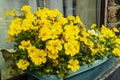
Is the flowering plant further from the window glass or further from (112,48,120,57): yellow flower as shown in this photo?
the window glass

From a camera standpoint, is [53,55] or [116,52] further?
[116,52]

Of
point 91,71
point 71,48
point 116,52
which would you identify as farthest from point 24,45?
point 116,52

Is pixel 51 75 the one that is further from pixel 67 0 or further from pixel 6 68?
pixel 67 0

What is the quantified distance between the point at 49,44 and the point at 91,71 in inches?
18.0

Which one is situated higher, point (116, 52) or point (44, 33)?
point (44, 33)

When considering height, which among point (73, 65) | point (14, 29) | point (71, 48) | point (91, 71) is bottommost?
point (91, 71)

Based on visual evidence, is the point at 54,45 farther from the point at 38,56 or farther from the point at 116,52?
the point at 116,52

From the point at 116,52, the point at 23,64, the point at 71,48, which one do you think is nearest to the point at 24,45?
the point at 23,64

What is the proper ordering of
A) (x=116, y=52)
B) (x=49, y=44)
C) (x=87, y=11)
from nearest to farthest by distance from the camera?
(x=49, y=44) < (x=116, y=52) < (x=87, y=11)

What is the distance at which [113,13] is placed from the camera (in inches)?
109

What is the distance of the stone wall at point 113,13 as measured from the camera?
2.74m

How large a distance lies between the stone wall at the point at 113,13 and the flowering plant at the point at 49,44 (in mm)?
839

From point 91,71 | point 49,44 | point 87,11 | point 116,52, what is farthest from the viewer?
point 87,11

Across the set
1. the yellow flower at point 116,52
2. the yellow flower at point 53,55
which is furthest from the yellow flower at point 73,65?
the yellow flower at point 116,52
